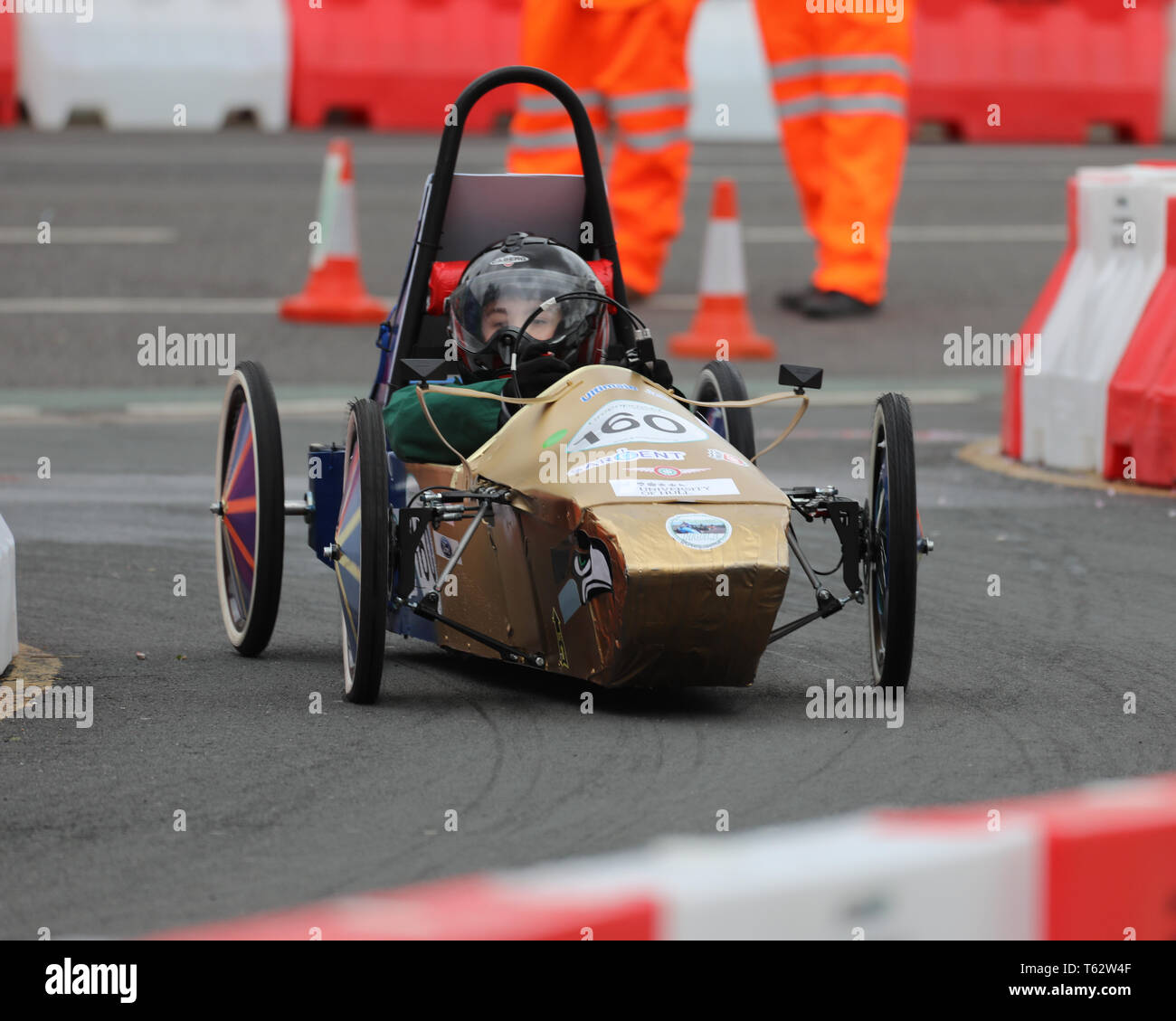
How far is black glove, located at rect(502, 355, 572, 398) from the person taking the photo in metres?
5.75

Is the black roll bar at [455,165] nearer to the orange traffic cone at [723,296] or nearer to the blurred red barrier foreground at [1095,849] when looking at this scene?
the blurred red barrier foreground at [1095,849]

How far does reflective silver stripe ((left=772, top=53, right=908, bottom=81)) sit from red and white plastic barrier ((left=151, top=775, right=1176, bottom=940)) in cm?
978

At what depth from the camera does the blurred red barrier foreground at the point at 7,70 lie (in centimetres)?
1797

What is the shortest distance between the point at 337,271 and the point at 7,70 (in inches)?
296

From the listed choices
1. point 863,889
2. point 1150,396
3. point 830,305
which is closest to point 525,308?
point 1150,396

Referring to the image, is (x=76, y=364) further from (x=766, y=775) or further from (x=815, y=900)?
(x=815, y=900)

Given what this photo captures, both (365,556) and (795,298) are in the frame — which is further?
(795,298)

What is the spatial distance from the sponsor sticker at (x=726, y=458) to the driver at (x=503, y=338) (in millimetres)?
633

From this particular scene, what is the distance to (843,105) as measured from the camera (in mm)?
12273

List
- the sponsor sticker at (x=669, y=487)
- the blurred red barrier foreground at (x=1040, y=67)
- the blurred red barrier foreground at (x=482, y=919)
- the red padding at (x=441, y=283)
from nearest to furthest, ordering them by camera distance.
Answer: the blurred red barrier foreground at (x=482, y=919) < the sponsor sticker at (x=669, y=487) < the red padding at (x=441, y=283) < the blurred red barrier foreground at (x=1040, y=67)

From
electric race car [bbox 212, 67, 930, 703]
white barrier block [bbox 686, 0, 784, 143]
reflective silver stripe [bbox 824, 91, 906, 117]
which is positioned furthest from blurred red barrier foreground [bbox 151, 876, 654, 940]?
white barrier block [bbox 686, 0, 784, 143]

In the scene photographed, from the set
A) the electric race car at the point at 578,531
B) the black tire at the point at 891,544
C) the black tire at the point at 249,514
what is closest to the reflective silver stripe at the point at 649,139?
the electric race car at the point at 578,531

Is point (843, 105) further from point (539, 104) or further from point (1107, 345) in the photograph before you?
point (1107, 345)

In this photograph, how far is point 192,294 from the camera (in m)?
12.9
